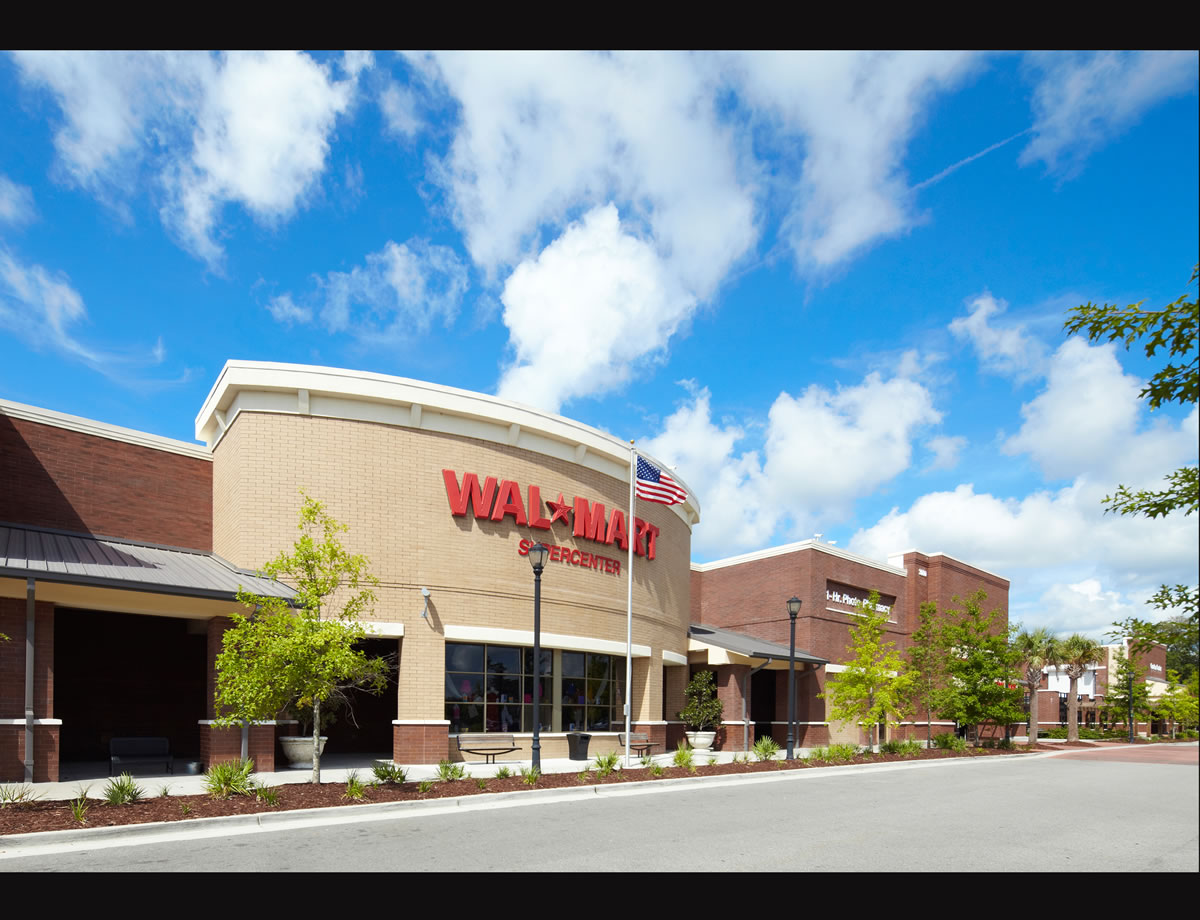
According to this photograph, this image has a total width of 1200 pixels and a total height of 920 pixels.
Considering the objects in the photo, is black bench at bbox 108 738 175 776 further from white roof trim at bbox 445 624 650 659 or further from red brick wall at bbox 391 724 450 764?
white roof trim at bbox 445 624 650 659

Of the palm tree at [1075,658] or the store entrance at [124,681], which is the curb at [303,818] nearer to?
the store entrance at [124,681]

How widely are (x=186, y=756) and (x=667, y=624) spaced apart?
1566 centimetres

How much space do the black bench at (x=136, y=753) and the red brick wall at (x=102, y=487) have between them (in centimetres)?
588

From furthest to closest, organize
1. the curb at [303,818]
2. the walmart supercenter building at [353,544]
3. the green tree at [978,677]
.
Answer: the green tree at [978,677] < the walmart supercenter building at [353,544] < the curb at [303,818]

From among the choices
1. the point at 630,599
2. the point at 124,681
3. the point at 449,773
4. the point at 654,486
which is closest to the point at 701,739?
the point at 630,599

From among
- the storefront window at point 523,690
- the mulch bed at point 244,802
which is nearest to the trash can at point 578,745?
the storefront window at point 523,690

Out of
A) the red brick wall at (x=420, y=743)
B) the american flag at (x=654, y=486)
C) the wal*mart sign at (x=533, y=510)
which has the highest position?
the american flag at (x=654, y=486)

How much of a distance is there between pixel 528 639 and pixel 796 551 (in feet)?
66.3

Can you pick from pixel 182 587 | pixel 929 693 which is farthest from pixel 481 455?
pixel 929 693

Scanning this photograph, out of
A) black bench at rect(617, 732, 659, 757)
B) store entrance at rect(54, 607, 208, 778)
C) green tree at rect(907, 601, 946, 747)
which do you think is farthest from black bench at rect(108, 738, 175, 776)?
green tree at rect(907, 601, 946, 747)

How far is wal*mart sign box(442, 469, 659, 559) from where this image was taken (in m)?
24.7

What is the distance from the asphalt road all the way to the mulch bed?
0.58 meters

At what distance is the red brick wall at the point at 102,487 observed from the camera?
2170 centimetres

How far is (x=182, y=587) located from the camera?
60.0 ft
